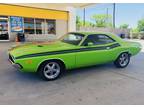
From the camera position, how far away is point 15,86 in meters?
4.37

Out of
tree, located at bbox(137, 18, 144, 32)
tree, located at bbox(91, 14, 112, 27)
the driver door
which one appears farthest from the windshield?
tree, located at bbox(91, 14, 112, 27)

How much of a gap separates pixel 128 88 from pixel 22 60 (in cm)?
273

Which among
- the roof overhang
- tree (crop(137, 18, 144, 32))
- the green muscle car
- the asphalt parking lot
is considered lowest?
the asphalt parking lot

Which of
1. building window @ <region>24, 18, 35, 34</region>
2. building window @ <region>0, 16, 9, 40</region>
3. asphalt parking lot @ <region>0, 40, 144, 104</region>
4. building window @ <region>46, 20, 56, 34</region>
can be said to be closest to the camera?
asphalt parking lot @ <region>0, 40, 144, 104</region>

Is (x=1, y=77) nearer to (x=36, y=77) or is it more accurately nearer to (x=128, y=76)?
(x=36, y=77)

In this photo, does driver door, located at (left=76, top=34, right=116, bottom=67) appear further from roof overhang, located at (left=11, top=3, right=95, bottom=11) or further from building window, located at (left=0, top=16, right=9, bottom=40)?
building window, located at (left=0, top=16, right=9, bottom=40)

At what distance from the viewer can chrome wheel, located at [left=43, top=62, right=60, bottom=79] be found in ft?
15.7

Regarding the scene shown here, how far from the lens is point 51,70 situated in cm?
485

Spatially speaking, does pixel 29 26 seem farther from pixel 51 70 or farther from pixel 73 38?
pixel 51 70

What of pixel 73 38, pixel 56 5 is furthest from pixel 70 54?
pixel 56 5

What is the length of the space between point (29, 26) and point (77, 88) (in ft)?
44.2

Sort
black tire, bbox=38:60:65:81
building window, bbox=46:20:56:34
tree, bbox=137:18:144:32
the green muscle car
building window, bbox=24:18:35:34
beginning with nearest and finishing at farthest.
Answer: the green muscle car < black tire, bbox=38:60:65:81 < building window, bbox=24:18:35:34 < building window, bbox=46:20:56:34 < tree, bbox=137:18:144:32

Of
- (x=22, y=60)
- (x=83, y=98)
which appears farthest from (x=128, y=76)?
(x=22, y=60)

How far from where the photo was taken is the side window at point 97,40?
17.9ft
